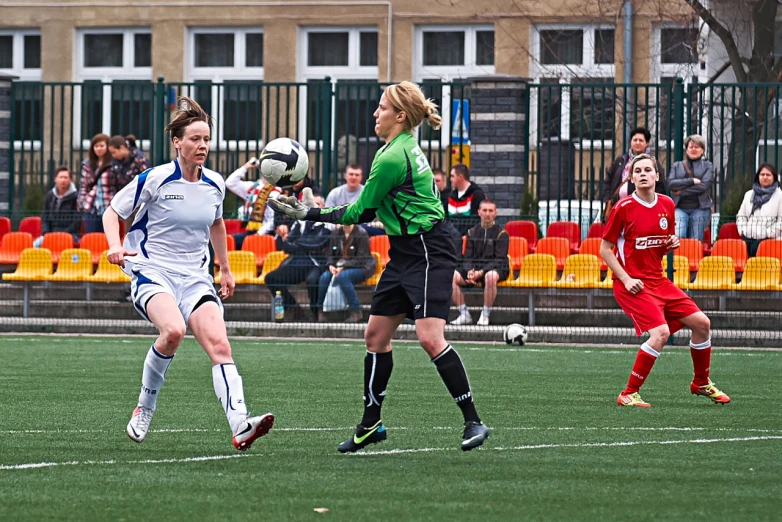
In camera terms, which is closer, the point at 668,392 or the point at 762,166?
the point at 668,392

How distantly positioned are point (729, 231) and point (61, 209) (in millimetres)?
9239

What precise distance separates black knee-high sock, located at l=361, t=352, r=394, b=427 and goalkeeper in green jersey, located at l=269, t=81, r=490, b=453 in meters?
0.04

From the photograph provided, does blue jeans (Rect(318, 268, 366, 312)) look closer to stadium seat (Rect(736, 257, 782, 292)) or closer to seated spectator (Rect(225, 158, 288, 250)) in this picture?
seated spectator (Rect(225, 158, 288, 250))

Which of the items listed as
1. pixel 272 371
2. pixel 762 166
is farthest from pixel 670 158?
pixel 272 371

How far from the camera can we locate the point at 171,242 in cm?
807

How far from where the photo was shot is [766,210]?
58.2 feet

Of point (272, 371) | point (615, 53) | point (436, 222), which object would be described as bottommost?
point (272, 371)

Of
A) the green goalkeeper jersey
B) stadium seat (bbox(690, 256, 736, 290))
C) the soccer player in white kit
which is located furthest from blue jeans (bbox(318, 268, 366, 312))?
the green goalkeeper jersey

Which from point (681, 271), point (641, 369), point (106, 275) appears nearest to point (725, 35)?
point (681, 271)

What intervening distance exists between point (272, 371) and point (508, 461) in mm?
5869

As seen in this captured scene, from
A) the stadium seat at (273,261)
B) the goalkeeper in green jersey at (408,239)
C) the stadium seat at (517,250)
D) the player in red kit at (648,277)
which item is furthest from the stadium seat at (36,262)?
the goalkeeper in green jersey at (408,239)

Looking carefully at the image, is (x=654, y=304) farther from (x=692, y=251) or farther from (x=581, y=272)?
(x=692, y=251)

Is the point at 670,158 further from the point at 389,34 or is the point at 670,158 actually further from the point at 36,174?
the point at 389,34

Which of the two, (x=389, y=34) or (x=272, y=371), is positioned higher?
(x=389, y=34)
